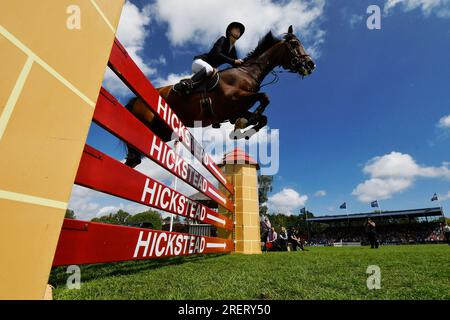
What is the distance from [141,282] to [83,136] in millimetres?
1518

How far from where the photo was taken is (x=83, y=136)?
1229mm

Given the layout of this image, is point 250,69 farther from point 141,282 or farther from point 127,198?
point 141,282

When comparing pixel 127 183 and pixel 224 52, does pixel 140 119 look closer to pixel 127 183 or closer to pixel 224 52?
pixel 224 52

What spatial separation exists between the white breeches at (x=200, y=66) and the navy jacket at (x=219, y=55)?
0.25 metres

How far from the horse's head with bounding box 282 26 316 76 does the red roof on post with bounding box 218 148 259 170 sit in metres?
3.28

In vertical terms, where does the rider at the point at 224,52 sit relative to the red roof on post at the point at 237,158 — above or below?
above

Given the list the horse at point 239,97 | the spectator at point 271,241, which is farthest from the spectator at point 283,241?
the horse at point 239,97

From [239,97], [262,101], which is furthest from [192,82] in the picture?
[262,101]

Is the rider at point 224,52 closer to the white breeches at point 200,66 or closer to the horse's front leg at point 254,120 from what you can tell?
the white breeches at point 200,66

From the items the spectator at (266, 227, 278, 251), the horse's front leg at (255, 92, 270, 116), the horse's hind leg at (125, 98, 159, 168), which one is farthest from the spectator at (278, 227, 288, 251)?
the horse's hind leg at (125, 98, 159, 168)

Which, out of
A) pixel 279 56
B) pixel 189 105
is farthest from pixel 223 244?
pixel 279 56

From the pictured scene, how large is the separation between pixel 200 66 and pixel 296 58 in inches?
72.3

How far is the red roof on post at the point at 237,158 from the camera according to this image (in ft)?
24.2

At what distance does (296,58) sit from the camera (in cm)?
450
